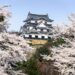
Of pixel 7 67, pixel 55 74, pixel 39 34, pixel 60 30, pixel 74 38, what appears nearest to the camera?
pixel 7 67

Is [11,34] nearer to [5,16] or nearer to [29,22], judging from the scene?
[5,16]

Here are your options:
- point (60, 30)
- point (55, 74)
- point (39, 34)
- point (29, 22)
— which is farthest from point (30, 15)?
point (60, 30)

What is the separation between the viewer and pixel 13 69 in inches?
483

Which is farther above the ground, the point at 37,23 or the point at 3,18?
the point at 3,18

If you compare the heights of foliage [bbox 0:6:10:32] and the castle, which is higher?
foliage [bbox 0:6:10:32]

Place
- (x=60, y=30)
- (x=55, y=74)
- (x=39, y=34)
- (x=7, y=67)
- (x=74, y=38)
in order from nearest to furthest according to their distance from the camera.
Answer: (x=7, y=67), (x=74, y=38), (x=60, y=30), (x=55, y=74), (x=39, y=34)

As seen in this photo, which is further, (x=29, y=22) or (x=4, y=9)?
(x=29, y=22)

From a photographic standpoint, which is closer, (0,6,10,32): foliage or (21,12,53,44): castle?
(0,6,10,32): foliage

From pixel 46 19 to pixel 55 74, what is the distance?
55.6 m

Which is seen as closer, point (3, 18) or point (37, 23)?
point (3, 18)

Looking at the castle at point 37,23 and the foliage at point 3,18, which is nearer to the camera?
the foliage at point 3,18

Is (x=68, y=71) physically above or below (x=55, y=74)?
above

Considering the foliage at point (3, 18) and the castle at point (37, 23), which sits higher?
the foliage at point (3, 18)

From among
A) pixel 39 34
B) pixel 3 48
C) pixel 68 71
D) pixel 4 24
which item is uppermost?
pixel 4 24
